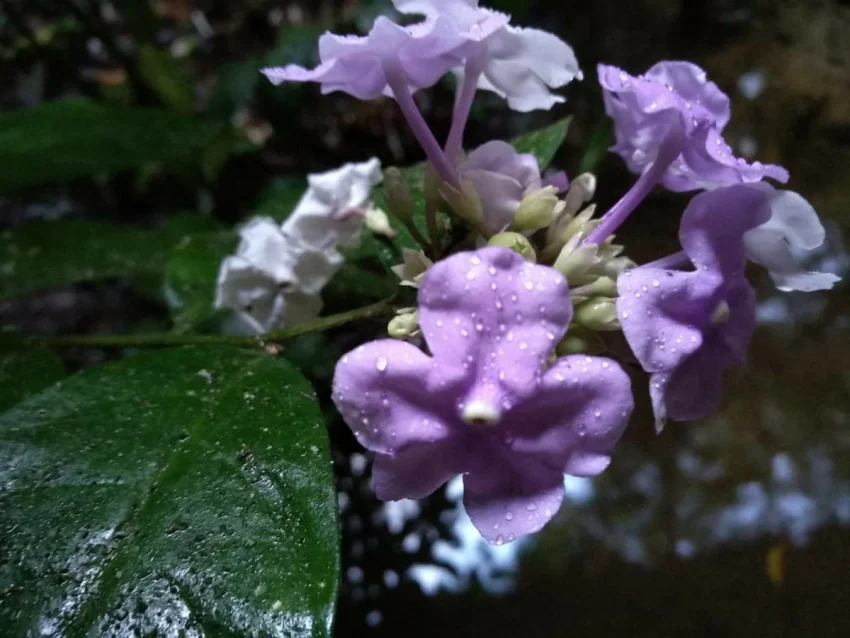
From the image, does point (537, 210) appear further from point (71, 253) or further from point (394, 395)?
point (71, 253)

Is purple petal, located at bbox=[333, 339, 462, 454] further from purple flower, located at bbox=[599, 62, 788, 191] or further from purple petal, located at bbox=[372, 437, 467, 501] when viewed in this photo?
purple flower, located at bbox=[599, 62, 788, 191]

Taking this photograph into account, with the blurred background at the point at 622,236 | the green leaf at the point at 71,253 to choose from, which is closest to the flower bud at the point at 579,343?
the blurred background at the point at 622,236

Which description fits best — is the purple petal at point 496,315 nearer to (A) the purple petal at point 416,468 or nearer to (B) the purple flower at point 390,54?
(A) the purple petal at point 416,468

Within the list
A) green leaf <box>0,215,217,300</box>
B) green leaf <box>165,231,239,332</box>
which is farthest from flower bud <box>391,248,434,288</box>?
green leaf <box>0,215,217,300</box>

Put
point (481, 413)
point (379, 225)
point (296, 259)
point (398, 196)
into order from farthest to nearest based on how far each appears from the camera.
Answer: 1. point (296, 259)
2. point (379, 225)
3. point (398, 196)
4. point (481, 413)

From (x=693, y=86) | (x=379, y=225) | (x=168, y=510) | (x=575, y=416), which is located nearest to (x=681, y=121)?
(x=693, y=86)
